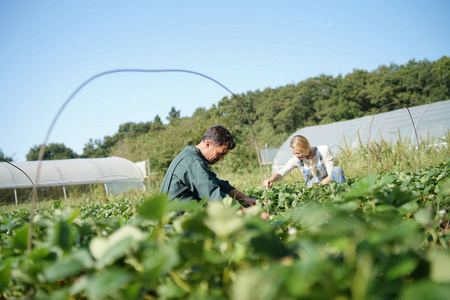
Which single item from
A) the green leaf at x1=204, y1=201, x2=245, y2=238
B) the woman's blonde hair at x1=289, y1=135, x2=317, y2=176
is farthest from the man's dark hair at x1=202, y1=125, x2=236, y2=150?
the green leaf at x1=204, y1=201, x2=245, y2=238

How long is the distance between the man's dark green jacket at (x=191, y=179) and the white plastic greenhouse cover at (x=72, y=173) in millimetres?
10492

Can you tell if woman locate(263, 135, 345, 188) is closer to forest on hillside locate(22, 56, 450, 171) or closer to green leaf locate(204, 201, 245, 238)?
green leaf locate(204, 201, 245, 238)

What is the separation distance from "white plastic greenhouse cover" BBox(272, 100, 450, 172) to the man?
234 inches

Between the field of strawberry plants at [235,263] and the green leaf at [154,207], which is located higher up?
the green leaf at [154,207]

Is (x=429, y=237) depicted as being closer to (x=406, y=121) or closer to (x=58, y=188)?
(x=406, y=121)

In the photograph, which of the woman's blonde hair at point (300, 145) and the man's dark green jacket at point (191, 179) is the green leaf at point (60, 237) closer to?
the man's dark green jacket at point (191, 179)

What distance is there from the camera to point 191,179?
2404 mm

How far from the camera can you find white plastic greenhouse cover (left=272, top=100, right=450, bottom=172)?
10148 mm

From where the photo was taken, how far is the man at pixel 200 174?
2297 mm

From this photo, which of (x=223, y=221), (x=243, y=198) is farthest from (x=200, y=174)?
(x=223, y=221)

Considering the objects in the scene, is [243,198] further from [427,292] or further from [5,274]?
[427,292]

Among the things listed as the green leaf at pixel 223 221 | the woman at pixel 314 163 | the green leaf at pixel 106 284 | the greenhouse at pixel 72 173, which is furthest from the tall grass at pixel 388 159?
the greenhouse at pixel 72 173

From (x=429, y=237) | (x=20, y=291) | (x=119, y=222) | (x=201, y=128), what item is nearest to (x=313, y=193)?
(x=429, y=237)

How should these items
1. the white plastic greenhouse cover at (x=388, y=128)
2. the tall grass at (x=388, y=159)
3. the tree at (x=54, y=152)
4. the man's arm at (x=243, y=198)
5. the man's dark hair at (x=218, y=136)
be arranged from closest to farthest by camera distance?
the man's arm at (x=243, y=198) → the man's dark hair at (x=218, y=136) → the tall grass at (x=388, y=159) → the white plastic greenhouse cover at (x=388, y=128) → the tree at (x=54, y=152)
